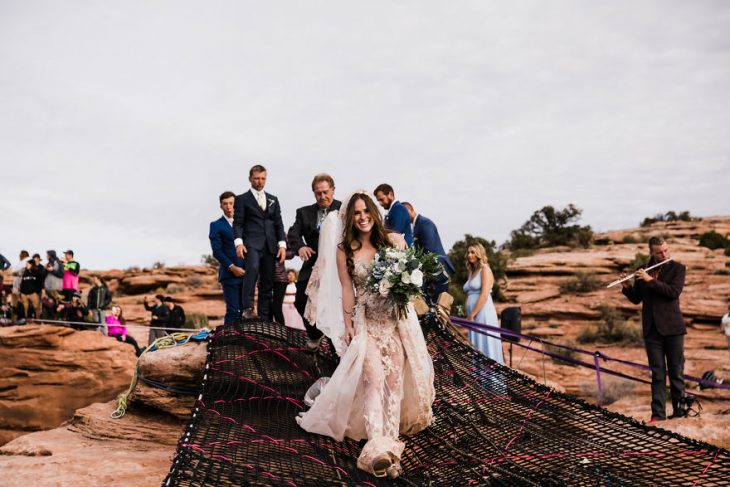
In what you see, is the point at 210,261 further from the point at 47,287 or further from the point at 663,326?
the point at 663,326

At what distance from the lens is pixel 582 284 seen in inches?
930

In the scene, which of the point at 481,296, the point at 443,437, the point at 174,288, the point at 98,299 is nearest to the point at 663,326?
the point at 481,296

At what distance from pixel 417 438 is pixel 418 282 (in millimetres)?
1377

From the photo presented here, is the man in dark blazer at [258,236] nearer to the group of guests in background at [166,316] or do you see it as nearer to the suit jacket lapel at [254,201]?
the suit jacket lapel at [254,201]

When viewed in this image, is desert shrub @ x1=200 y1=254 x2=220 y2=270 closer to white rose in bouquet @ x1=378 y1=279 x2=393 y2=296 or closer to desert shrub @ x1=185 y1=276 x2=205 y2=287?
desert shrub @ x1=185 y1=276 x2=205 y2=287

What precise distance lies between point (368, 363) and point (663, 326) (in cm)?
422

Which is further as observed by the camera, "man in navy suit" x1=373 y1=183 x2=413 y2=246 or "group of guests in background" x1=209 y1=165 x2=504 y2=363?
"group of guests in background" x1=209 y1=165 x2=504 y2=363

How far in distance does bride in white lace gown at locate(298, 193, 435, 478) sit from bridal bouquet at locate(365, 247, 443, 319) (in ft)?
0.36

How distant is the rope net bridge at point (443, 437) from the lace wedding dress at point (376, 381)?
156 mm

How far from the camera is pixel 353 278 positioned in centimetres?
498

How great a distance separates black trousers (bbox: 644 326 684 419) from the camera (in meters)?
7.00

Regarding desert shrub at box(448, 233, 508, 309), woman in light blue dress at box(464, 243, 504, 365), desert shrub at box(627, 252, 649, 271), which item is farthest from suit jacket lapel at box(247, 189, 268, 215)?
desert shrub at box(627, 252, 649, 271)

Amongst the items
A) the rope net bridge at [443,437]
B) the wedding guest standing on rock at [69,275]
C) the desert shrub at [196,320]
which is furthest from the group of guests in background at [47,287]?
the rope net bridge at [443,437]

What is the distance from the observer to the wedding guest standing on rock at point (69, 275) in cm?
1578
